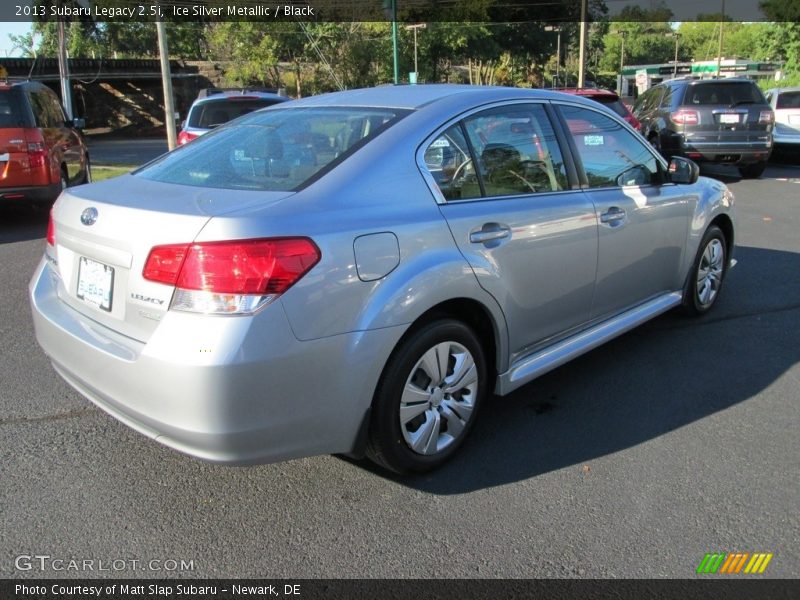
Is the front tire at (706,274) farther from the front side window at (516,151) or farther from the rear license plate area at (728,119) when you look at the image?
the rear license plate area at (728,119)

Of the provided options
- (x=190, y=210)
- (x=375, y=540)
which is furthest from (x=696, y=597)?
(x=190, y=210)

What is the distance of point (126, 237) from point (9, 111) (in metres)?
6.94

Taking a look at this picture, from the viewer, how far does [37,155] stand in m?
8.29

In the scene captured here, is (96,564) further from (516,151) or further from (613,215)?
(613,215)

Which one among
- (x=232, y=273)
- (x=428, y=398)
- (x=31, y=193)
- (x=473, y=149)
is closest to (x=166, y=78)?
(x=31, y=193)

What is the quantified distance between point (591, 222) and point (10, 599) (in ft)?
10.1

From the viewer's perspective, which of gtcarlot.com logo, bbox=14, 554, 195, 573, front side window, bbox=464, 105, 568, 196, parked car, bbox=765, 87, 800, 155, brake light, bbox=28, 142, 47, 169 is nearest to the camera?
gtcarlot.com logo, bbox=14, 554, 195, 573

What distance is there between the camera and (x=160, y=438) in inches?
103

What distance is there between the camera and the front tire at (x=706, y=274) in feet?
16.2

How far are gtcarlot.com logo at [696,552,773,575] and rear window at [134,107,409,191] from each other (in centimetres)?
208

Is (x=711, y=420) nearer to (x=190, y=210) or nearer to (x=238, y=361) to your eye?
(x=238, y=361)

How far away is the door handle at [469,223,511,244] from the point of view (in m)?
3.09

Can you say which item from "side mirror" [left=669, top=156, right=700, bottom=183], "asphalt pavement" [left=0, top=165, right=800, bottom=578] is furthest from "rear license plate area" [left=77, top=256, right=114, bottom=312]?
"side mirror" [left=669, top=156, right=700, bottom=183]

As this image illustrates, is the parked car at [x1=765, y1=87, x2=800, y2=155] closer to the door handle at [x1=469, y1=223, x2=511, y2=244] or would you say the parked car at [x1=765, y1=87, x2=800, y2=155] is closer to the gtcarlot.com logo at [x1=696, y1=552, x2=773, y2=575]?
the door handle at [x1=469, y1=223, x2=511, y2=244]
